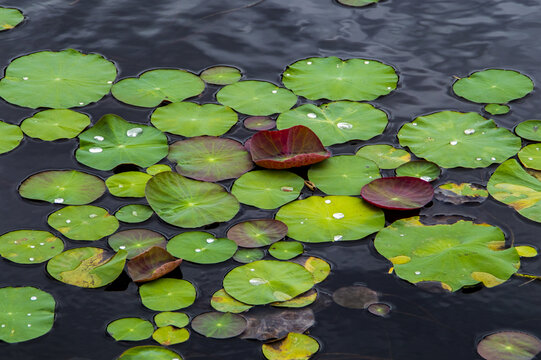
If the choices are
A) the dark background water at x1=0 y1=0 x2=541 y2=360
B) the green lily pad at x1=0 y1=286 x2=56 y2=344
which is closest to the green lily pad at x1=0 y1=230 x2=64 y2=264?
the dark background water at x1=0 y1=0 x2=541 y2=360

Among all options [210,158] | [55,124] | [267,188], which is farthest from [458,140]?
[55,124]

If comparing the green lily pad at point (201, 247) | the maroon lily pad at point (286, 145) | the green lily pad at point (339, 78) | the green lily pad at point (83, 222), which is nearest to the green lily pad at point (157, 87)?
the green lily pad at point (339, 78)

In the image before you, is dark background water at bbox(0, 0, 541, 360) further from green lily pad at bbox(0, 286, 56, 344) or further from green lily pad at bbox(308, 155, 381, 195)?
green lily pad at bbox(308, 155, 381, 195)

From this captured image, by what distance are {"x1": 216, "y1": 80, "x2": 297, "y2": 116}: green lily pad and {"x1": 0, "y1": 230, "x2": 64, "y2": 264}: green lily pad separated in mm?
1526

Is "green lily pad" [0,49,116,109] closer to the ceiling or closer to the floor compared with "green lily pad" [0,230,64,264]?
closer to the ceiling

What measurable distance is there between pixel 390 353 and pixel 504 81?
8.20 feet

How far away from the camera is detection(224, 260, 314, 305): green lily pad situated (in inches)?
133

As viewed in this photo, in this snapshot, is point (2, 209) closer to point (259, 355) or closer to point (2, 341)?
point (2, 341)

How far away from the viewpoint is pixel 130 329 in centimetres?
323

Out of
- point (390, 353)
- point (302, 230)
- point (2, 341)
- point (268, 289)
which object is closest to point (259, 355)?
point (268, 289)

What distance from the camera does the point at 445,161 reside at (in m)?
4.27

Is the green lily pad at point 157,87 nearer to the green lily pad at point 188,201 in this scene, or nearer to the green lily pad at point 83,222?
the green lily pad at point 188,201

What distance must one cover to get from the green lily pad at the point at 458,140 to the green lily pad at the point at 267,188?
78 cm

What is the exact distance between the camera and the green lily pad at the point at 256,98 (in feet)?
15.4
